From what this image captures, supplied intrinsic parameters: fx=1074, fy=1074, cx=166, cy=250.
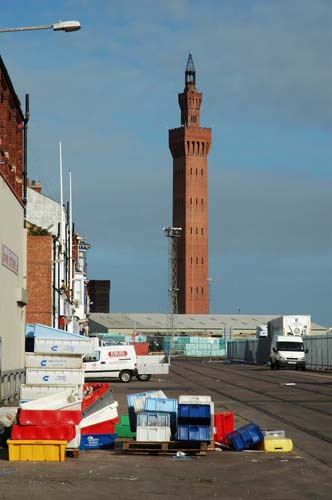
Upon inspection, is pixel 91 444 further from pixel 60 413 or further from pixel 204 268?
pixel 204 268

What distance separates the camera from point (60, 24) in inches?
888

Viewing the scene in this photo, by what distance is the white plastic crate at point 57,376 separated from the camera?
23781mm

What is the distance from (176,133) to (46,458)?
466 ft

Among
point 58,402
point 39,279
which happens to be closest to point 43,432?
point 58,402

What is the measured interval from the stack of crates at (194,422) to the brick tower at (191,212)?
129275mm

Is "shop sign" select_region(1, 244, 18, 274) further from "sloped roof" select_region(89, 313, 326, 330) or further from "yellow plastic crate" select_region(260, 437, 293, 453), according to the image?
"sloped roof" select_region(89, 313, 326, 330)

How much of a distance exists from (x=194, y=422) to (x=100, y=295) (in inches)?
6542

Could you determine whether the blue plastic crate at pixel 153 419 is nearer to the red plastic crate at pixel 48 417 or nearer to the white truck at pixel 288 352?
the red plastic crate at pixel 48 417

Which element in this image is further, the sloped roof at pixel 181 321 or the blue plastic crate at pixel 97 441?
the sloped roof at pixel 181 321

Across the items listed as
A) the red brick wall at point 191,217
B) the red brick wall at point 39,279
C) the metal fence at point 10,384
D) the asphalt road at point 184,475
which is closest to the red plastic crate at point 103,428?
the asphalt road at point 184,475

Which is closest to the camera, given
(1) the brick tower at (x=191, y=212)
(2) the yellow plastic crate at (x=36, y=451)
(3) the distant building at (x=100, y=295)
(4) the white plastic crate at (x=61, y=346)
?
(2) the yellow plastic crate at (x=36, y=451)

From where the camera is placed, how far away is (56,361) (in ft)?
85.4

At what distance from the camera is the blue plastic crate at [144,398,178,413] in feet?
59.7

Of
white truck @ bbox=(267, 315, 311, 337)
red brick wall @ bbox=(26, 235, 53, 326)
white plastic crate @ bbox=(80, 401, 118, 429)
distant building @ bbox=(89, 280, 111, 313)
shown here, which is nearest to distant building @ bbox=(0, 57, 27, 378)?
white plastic crate @ bbox=(80, 401, 118, 429)
